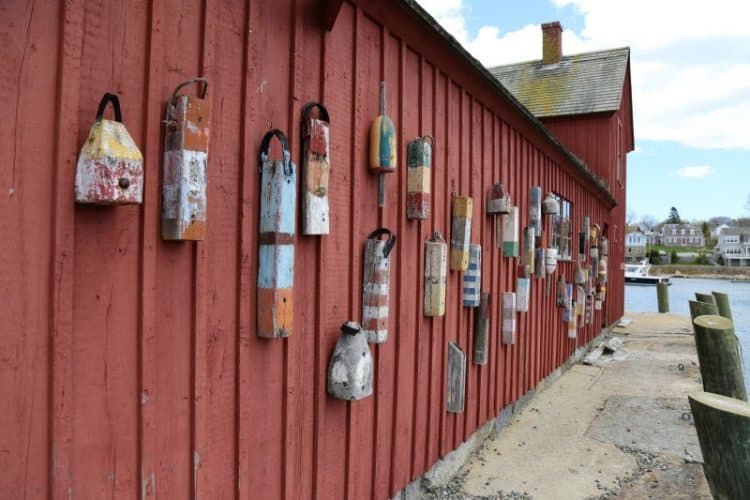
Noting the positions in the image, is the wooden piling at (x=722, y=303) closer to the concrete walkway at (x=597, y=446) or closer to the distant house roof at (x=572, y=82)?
the concrete walkway at (x=597, y=446)

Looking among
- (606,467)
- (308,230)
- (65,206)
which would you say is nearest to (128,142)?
(65,206)

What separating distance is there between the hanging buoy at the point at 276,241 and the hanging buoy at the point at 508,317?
3356mm

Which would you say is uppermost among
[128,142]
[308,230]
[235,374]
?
[128,142]

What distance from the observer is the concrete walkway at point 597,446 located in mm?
3982

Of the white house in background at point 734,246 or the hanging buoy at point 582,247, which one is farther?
the white house in background at point 734,246

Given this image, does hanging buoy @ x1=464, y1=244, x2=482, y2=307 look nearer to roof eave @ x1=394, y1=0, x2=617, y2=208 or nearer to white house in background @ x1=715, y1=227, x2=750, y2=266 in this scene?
roof eave @ x1=394, y1=0, x2=617, y2=208

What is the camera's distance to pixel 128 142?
1.62 meters

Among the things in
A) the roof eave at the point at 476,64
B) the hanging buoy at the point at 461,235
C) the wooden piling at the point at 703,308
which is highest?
the roof eave at the point at 476,64

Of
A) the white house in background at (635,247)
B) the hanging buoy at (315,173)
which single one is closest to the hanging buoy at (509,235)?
the hanging buoy at (315,173)

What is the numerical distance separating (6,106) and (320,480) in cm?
204

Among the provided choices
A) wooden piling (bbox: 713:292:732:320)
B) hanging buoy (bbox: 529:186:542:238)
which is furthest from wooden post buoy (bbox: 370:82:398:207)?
wooden piling (bbox: 713:292:732:320)

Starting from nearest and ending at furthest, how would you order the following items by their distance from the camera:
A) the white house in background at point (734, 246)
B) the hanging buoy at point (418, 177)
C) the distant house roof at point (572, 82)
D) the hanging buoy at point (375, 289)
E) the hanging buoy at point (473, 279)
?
the hanging buoy at point (375, 289) → the hanging buoy at point (418, 177) → the hanging buoy at point (473, 279) → the distant house roof at point (572, 82) → the white house in background at point (734, 246)

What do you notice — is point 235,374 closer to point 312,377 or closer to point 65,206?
point 312,377

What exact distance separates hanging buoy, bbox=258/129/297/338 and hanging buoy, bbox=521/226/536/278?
12.9ft
